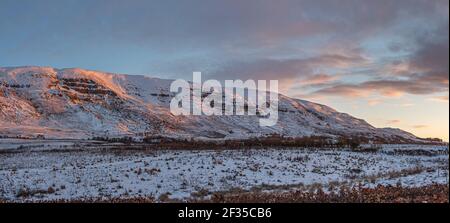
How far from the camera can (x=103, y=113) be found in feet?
451

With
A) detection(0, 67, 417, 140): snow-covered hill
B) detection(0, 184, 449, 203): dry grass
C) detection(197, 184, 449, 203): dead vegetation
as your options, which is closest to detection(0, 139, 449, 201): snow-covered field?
detection(0, 184, 449, 203): dry grass

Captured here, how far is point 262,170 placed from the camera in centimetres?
2845

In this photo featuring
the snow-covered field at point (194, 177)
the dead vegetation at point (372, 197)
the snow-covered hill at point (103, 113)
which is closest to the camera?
the dead vegetation at point (372, 197)

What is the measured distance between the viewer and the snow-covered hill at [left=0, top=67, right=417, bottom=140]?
120 metres

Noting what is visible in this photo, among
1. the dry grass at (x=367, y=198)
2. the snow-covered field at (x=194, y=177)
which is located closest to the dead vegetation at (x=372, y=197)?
the dry grass at (x=367, y=198)

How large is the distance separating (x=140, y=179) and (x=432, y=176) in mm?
15777

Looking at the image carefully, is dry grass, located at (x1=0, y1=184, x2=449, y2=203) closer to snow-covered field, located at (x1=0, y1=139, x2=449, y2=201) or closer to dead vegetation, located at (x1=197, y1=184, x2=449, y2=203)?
dead vegetation, located at (x1=197, y1=184, x2=449, y2=203)

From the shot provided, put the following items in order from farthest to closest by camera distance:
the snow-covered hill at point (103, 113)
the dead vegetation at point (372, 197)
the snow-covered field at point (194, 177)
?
the snow-covered hill at point (103, 113), the snow-covered field at point (194, 177), the dead vegetation at point (372, 197)

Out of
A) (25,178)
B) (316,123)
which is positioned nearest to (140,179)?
(25,178)

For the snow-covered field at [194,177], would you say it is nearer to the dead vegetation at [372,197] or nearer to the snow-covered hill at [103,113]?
the dead vegetation at [372,197]

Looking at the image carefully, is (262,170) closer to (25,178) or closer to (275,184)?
(275,184)

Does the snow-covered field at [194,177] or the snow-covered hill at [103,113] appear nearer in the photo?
the snow-covered field at [194,177]

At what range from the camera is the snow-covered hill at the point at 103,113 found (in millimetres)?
120062

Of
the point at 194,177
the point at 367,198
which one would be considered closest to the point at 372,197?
the point at 367,198
